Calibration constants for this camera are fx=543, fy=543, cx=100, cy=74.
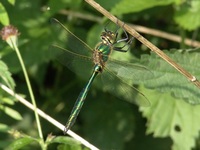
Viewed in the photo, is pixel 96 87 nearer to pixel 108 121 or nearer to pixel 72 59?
pixel 108 121

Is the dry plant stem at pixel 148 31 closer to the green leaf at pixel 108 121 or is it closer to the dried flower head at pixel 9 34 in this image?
the green leaf at pixel 108 121

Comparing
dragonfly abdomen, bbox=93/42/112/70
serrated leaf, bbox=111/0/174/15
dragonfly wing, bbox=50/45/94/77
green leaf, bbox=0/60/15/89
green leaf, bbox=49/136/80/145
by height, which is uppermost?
serrated leaf, bbox=111/0/174/15

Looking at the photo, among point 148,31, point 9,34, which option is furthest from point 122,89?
point 148,31

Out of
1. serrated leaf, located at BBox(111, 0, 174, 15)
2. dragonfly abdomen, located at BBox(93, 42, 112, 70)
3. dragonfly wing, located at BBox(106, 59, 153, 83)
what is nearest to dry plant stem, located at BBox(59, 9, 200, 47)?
serrated leaf, located at BBox(111, 0, 174, 15)

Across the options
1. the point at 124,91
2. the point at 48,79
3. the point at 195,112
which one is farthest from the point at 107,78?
the point at 48,79

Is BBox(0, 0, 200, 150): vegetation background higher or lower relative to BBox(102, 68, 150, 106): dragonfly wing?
higher

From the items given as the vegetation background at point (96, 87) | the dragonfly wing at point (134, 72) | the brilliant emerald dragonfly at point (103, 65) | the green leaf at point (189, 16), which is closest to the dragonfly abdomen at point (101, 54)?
the brilliant emerald dragonfly at point (103, 65)

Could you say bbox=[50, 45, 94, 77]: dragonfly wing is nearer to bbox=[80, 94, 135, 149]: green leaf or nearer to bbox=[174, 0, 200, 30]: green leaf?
bbox=[174, 0, 200, 30]: green leaf
